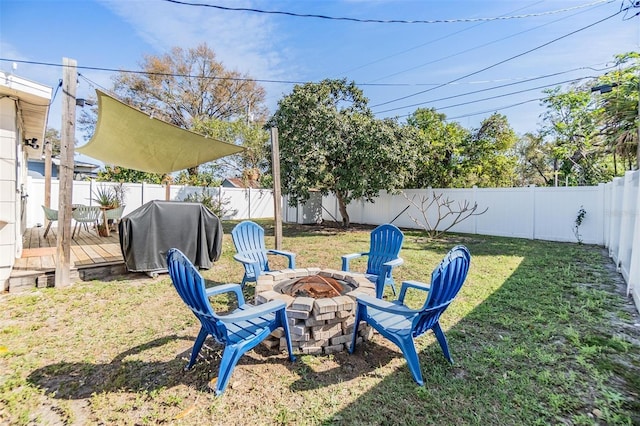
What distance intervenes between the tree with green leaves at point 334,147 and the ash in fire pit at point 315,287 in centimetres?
663

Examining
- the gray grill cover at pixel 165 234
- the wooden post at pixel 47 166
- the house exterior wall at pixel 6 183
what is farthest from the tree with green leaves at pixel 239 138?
the house exterior wall at pixel 6 183

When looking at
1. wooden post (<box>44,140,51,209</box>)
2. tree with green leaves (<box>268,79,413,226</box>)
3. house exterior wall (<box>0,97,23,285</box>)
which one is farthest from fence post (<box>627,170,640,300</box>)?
wooden post (<box>44,140,51,209</box>)

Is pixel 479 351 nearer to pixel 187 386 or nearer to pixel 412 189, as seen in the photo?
pixel 187 386

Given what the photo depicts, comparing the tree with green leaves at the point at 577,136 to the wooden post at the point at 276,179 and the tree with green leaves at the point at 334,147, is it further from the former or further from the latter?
the wooden post at the point at 276,179

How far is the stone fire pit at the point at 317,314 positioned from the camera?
99.3 inches

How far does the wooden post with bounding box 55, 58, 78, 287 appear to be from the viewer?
3.98 metres

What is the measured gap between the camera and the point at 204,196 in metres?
13.3

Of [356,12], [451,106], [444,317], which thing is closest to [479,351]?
[444,317]

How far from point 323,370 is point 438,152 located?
38.5 feet

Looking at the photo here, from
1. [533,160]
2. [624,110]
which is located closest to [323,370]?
[624,110]

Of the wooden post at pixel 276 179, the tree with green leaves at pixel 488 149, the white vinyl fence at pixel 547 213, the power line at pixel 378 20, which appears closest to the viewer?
the wooden post at pixel 276 179

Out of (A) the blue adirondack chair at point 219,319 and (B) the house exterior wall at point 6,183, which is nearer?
(A) the blue adirondack chair at point 219,319

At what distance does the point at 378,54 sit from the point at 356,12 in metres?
6.68

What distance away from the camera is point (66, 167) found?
4.11 m
